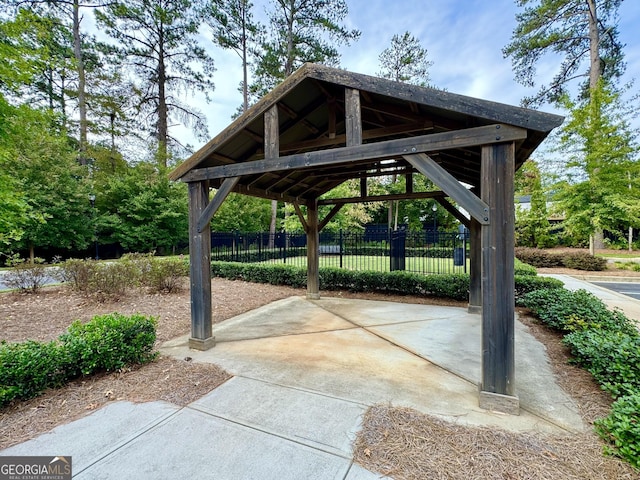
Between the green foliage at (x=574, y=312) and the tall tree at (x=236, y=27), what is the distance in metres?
15.8

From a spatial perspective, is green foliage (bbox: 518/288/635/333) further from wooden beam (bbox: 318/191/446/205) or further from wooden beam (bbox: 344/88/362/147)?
wooden beam (bbox: 344/88/362/147)

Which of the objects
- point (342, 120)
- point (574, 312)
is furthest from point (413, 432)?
point (342, 120)

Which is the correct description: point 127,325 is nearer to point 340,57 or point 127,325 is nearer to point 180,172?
point 180,172

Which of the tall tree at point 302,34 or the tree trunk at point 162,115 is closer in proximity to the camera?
the tall tree at point 302,34

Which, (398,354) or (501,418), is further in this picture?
(398,354)

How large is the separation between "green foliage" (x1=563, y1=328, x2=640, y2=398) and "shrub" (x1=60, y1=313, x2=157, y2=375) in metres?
4.92

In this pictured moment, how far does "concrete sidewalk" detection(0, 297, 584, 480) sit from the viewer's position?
2.04 metres

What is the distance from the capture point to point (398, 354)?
3.93m

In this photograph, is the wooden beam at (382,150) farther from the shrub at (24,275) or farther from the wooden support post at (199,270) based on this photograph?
the shrub at (24,275)

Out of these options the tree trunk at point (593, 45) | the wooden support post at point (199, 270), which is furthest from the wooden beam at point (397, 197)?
the tree trunk at point (593, 45)

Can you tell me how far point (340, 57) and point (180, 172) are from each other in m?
14.5

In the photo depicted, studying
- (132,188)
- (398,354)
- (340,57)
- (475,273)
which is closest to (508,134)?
(398,354)

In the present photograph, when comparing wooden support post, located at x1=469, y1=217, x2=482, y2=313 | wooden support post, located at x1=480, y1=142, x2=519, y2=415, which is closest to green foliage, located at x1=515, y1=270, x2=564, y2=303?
wooden support post, located at x1=469, y1=217, x2=482, y2=313

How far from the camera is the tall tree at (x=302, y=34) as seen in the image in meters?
14.5
